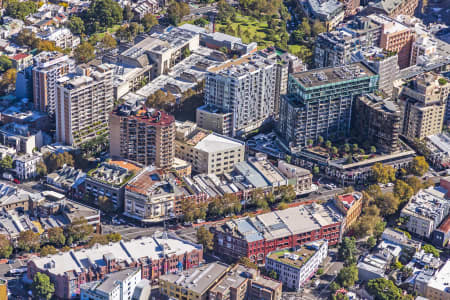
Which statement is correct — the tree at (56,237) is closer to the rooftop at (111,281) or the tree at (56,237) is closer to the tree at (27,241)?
the tree at (27,241)

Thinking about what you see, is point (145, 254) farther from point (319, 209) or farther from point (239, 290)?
point (319, 209)

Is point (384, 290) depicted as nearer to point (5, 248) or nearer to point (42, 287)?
point (42, 287)

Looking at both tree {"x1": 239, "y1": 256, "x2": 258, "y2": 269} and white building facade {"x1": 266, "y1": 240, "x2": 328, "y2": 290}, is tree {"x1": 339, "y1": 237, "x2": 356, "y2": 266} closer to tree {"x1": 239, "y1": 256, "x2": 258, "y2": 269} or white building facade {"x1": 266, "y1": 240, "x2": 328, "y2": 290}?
white building facade {"x1": 266, "y1": 240, "x2": 328, "y2": 290}

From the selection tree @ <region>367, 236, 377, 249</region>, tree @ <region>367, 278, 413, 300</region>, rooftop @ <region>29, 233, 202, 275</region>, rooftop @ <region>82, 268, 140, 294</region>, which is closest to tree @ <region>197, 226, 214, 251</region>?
rooftop @ <region>29, 233, 202, 275</region>

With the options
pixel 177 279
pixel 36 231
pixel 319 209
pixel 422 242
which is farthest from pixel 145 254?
pixel 422 242

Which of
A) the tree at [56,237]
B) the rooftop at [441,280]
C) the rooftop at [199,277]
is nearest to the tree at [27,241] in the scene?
the tree at [56,237]

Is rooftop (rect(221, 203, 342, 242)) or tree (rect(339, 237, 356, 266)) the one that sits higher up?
rooftop (rect(221, 203, 342, 242))

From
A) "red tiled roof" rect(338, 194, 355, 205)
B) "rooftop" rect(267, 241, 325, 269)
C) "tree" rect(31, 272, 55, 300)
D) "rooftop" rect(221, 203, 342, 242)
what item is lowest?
"tree" rect(31, 272, 55, 300)
